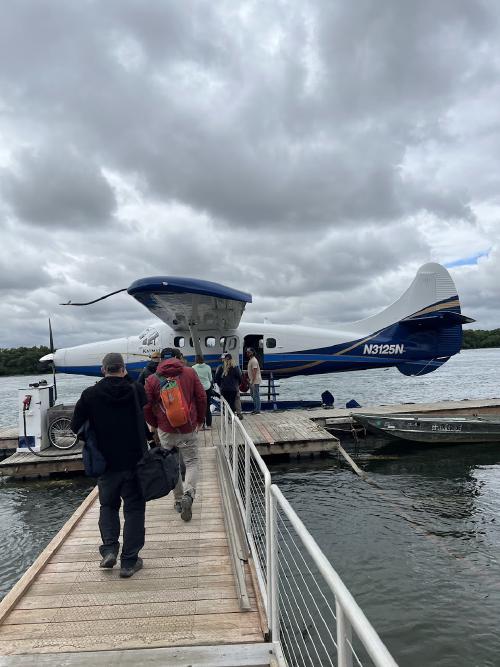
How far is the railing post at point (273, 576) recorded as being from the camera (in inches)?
102

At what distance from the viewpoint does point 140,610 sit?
9.89 feet

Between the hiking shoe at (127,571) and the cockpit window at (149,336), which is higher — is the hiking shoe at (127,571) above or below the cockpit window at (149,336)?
below

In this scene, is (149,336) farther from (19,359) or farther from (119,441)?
(19,359)

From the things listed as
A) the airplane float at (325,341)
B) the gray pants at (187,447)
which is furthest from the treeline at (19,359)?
the gray pants at (187,447)

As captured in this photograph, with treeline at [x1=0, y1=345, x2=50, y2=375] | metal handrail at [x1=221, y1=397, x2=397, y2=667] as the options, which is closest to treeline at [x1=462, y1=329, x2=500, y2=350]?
treeline at [x1=0, y1=345, x2=50, y2=375]

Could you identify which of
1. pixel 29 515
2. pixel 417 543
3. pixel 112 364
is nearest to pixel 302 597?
pixel 112 364

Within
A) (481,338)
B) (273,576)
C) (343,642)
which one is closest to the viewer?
(343,642)

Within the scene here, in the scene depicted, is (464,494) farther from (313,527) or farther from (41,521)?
(41,521)

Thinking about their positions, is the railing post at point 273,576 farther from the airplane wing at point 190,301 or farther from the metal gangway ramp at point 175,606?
the airplane wing at point 190,301

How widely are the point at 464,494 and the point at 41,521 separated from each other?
665 cm

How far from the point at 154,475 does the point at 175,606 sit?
0.87m

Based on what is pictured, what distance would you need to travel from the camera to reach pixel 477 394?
78.1ft

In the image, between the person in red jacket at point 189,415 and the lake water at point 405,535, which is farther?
the person in red jacket at point 189,415

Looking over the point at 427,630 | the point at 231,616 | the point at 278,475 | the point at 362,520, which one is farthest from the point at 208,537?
the point at 278,475
